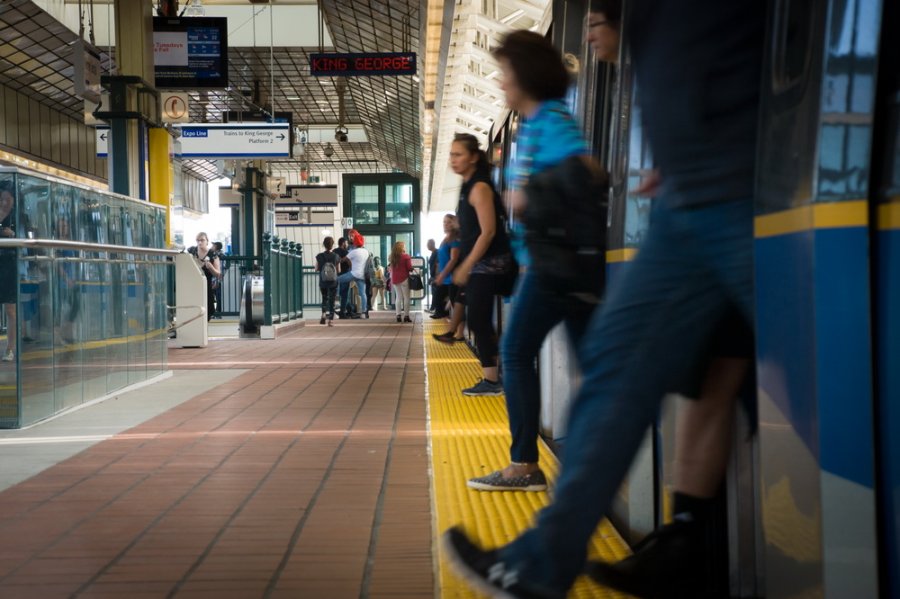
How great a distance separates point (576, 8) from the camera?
14.7ft

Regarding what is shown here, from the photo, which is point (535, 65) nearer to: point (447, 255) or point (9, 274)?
point (9, 274)

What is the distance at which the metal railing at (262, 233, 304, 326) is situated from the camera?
1512cm

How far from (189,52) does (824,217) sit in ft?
47.1

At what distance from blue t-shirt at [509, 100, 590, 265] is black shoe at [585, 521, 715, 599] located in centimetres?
132

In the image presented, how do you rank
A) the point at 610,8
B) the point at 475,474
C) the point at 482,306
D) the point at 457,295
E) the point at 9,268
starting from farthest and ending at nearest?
the point at 457,295, the point at 482,306, the point at 9,268, the point at 475,474, the point at 610,8

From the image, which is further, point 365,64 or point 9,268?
point 365,64

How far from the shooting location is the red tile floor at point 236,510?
295 cm

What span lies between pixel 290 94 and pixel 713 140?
32936 millimetres

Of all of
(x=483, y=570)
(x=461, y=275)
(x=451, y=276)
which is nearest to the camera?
(x=483, y=570)


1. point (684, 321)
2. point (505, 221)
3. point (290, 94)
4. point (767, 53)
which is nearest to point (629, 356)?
point (684, 321)

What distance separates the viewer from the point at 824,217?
172cm

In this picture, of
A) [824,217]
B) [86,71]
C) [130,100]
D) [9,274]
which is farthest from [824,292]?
[130,100]

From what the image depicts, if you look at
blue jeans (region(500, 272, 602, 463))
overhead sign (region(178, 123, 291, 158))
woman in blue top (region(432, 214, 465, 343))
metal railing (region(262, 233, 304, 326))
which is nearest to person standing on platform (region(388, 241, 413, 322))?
metal railing (region(262, 233, 304, 326))

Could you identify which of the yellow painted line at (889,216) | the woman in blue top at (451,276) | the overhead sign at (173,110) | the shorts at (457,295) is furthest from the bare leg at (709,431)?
the overhead sign at (173,110)
